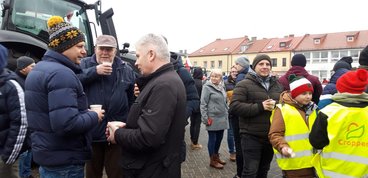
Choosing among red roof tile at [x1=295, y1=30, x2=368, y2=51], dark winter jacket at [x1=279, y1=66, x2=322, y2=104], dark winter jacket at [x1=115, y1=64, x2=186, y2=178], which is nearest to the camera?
dark winter jacket at [x1=115, y1=64, x2=186, y2=178]

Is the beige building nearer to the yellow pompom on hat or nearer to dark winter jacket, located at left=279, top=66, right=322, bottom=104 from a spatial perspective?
dark winter jacket, located at left=279, top=66, right=322, bottom=104

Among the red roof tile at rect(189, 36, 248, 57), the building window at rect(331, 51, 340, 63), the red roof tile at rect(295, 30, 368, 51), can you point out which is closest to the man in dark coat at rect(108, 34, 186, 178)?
the red roof tile at rect(295, 30, 368, 51)

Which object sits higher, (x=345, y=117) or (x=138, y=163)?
(x=345, y=117)

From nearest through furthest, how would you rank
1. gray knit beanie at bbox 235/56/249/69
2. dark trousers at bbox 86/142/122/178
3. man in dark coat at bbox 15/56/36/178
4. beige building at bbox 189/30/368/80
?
dark trousers at bbox 86/142/122/178 < man in dark coat at bbox 15/56/36/178 < gray knit beanie at bbox 235/56/249/69 < beige building at bbox 189/30/368/80

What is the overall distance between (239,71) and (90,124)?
137 inches

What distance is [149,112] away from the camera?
2244mm

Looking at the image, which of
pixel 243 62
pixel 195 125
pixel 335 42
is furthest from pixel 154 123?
pixel 335 42

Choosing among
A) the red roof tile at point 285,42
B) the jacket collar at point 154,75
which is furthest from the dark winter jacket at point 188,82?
the red roof tile at point 285,42

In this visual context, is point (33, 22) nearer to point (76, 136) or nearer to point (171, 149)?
point (76, 136)

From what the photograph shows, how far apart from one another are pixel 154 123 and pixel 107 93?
4.39 ft

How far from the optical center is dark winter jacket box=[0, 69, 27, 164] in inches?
103

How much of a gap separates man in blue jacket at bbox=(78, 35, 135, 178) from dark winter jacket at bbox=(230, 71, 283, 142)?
4.35 ft

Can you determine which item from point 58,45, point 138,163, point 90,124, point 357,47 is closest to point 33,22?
point 58,45

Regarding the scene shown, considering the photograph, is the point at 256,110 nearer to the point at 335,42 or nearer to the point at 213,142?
the point at 213,142
